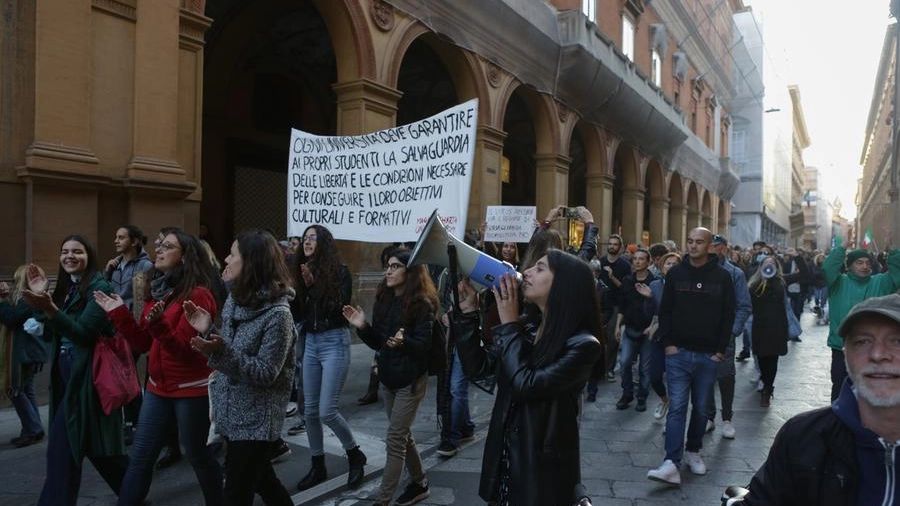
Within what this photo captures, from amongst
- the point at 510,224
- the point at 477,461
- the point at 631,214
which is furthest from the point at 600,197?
the point at 477,461

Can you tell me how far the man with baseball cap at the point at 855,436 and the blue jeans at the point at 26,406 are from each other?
17.9 ft

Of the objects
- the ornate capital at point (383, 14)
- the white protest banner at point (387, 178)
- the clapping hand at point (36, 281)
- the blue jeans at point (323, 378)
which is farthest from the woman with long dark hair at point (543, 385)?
the ornate capital at point (383, 14)

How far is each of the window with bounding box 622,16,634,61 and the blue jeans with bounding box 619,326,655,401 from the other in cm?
1491

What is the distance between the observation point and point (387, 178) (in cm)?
548

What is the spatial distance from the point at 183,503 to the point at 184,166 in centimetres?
477

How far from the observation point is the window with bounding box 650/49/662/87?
22109 millimetres

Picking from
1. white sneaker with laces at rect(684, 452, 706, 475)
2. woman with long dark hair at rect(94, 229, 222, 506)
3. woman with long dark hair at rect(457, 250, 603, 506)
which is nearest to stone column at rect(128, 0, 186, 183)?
woman with long dark hair at rect(94, 229, 222, 506)

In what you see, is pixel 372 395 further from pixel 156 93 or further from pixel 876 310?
pixel 876 310

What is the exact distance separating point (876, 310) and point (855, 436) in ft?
1.00

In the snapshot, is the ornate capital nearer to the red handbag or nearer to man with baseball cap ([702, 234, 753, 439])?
man with baseball cap ([702, 234, 753, 439])

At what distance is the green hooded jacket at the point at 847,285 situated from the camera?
17.6ft

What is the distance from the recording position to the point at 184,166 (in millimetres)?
7582

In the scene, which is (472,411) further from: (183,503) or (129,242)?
(129,242)

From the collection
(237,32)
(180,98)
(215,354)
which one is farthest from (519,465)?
(237,32)
